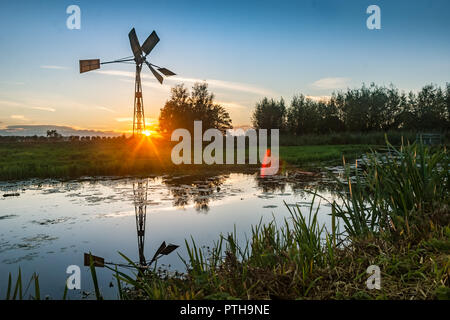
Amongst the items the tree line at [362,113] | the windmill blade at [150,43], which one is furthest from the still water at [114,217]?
the tree line at [362,113]

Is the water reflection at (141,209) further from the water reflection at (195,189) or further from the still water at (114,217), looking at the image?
the water reflection at (195,189)

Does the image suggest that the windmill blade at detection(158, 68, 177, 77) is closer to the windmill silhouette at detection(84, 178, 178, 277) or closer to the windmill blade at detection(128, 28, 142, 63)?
the windmill blade at detection(128, 28, 142, 63)

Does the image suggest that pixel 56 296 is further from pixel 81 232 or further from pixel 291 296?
pixel 291 296

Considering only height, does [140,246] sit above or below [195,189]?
below

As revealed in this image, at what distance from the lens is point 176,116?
32.9m

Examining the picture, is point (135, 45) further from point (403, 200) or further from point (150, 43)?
point (403, 200)

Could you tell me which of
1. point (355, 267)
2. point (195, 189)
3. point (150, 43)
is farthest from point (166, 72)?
point (355, 267)

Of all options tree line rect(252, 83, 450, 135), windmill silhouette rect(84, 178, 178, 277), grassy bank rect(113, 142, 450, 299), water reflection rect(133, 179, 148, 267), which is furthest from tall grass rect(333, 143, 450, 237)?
tree line rect(252, 83, 450, 135)

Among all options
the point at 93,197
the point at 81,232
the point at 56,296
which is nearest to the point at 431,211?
the point at 56,296

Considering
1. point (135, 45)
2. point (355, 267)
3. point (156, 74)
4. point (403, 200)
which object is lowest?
point (355, 267)

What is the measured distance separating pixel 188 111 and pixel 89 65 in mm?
14133

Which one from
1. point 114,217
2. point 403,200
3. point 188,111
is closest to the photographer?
point 403,200

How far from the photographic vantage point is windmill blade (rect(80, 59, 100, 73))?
1921cm

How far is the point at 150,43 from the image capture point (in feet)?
70.8
